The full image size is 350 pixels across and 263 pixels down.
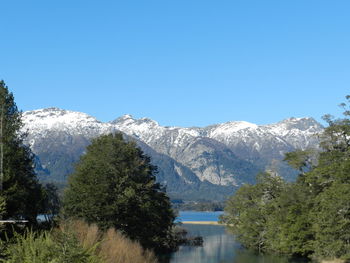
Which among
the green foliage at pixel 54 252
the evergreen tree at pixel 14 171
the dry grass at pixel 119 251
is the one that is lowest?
the dry grass at pixel 119 251

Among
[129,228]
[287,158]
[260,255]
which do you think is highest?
[287,158]

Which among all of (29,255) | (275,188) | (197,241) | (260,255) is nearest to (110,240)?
(29,255)

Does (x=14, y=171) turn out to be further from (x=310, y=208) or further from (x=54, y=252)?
(x=310, y=208)

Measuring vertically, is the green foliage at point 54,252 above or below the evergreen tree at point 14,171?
below

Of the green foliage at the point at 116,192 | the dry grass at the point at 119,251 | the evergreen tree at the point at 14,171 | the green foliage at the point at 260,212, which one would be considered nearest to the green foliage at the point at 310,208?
the green foliage at the point at 260,212

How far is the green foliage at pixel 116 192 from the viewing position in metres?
71.5

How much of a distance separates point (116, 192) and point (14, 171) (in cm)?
1628

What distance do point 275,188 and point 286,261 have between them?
24.6 metres

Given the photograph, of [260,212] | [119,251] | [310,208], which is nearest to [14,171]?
[119,251]

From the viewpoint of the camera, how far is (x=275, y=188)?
107 m

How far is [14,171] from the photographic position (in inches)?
2435

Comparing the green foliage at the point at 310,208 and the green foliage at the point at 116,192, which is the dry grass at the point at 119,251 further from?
the green foliage at the point at 310,208

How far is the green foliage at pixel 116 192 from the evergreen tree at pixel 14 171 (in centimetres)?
579

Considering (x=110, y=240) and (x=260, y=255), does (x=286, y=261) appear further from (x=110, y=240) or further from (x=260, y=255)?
(x=110, y=240)
